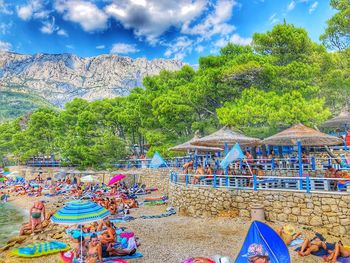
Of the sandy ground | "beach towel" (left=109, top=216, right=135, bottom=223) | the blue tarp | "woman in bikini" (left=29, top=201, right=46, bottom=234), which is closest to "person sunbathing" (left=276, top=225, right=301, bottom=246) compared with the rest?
the sandy ground

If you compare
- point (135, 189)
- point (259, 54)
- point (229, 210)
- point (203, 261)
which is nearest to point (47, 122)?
point (135, 189)

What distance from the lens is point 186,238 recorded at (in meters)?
9.33

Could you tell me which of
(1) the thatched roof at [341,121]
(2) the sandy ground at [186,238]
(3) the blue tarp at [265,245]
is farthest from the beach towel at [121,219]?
(1) the thatched roof at [341,121]

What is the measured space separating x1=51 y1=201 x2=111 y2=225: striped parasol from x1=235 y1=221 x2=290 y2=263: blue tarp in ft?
13.7

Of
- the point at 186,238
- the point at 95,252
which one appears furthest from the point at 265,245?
the point at 186,238

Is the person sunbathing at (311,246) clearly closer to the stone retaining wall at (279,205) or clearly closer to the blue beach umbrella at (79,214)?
the stone retaining wall at (279,205)

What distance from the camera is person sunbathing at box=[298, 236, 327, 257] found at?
7336mm

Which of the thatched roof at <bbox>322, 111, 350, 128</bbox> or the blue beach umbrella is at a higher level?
the thatched roof at <bbox>322, 111, 350, 128</bbox>

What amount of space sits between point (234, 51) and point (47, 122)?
31.1m

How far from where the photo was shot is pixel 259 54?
731 inches

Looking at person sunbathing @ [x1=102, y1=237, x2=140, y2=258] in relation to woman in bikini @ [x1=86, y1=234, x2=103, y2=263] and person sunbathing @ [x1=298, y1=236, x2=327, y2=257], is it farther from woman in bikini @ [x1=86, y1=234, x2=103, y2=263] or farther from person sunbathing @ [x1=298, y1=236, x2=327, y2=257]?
person sunbathing @ [x1=298, y1=236, x2=327, y2=257]

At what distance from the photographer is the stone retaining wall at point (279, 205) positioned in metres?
8.69

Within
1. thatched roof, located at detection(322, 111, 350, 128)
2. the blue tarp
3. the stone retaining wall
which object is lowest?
the stone retaining wall

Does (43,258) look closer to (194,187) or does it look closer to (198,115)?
(194,187)
